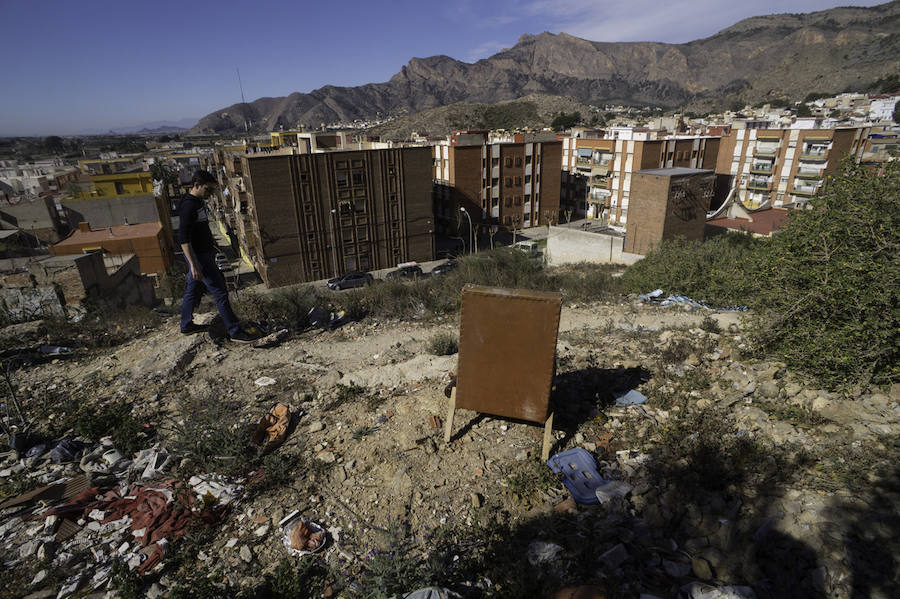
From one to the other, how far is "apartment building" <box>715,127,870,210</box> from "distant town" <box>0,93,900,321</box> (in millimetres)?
108

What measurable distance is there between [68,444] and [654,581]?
7.28m

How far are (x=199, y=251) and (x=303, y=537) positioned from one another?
4.01 metres

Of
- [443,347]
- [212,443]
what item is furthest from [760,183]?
[212,443]

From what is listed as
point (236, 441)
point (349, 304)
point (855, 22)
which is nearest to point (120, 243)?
point (349, 304)

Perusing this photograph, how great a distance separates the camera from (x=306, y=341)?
1013 cm

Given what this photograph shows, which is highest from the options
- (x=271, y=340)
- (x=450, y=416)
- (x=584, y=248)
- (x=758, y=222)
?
(x=450, y=416)

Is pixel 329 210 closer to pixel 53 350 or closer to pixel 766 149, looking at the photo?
pixel 53 350

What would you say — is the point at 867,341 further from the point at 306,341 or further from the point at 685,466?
the point at 306,341

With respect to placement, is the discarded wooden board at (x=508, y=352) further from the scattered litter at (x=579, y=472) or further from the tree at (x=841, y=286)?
the tree at (x=841, y=286)

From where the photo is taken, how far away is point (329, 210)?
3066 cm

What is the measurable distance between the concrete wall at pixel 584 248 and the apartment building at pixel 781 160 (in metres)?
17.6

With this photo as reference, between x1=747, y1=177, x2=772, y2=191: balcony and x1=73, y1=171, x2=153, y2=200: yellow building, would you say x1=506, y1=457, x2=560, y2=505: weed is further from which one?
x1=747, y1=177, x2=772, y2=191: balcony

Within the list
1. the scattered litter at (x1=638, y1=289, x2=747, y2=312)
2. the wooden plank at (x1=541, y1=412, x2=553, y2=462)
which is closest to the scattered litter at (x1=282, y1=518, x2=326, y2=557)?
the wooden plank at (x1=541, y1=412, x2=553, y2=462)

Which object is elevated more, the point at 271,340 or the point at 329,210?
the point at 271,340
